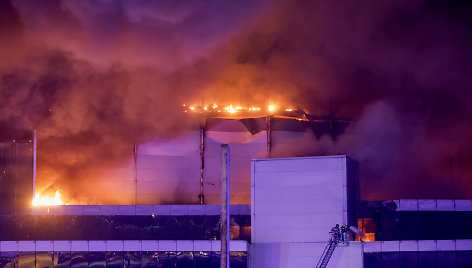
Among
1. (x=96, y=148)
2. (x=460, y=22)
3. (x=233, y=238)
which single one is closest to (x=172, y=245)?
(x=233, y=238)

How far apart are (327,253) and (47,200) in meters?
10.4

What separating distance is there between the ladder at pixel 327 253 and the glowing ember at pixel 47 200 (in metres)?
9.75

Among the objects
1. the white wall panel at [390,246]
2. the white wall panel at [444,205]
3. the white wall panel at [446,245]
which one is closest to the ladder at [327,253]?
the white wall panel at [390,246]

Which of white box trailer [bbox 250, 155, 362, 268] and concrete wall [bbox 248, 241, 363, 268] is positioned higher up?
white box trailer [bbox 250, 155, 362, 268]

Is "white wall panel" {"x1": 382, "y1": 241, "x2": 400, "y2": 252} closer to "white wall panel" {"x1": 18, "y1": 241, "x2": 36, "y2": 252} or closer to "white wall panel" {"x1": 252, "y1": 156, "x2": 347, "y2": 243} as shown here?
"white wall panel" {"x1": 252, "y1": 156, "x2": 347, "y2": 243}

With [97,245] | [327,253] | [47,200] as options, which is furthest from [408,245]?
[47,200]

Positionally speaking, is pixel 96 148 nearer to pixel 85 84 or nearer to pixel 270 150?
pixel 85 84

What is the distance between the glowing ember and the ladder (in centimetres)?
975

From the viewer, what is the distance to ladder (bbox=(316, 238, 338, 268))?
15516mm

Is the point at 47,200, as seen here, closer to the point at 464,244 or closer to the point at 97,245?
the point at 97,245

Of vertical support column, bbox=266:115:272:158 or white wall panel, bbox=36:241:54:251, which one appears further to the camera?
vertical support column, bbox=266:115:272:158

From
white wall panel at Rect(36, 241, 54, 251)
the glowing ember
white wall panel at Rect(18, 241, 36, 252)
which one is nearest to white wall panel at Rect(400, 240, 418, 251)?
white wall panel at Rect(36, 241, 54, 251)

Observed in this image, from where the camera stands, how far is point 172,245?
16.6 m

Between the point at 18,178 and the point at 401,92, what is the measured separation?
16391mm
